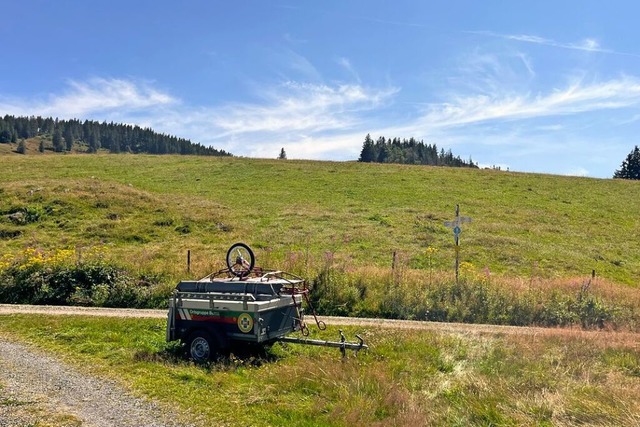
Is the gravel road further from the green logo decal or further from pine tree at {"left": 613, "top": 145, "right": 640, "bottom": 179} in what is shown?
pine tree at {"left": 613, "top": 145, "right": 640, "bottom": 179}

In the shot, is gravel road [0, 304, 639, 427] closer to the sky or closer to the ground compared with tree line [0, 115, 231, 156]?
closer to the ground

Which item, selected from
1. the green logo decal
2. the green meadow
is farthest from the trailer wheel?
the green meadow

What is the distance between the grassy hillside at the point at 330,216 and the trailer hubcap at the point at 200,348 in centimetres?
756

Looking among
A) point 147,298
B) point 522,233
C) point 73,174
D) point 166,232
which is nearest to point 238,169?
point 73,174

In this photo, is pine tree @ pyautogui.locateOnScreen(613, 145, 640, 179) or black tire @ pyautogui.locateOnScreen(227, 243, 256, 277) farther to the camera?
pine tree @ pyautogui.locateOnScreen(613, 145, 640, 179)

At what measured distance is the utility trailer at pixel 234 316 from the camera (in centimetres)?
1017

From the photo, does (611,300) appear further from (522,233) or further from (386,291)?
(522,233)

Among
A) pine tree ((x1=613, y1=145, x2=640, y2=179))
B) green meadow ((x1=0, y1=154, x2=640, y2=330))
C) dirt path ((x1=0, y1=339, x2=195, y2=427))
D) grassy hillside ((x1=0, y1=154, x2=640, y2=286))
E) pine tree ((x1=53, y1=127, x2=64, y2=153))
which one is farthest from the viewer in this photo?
pine tree ((x1=53, y1=127, x2=64, y2=153))

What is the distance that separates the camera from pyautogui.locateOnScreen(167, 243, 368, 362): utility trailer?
400 inches

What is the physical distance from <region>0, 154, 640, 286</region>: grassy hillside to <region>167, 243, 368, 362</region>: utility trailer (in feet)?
22.3

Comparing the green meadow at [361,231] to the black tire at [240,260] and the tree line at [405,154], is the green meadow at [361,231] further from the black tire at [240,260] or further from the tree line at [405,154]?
the tree line at [405,154]

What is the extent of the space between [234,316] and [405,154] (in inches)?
4506

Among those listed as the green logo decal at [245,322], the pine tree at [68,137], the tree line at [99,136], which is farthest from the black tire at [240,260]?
the pine tree at [68,137]

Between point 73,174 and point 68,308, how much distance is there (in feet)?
115
